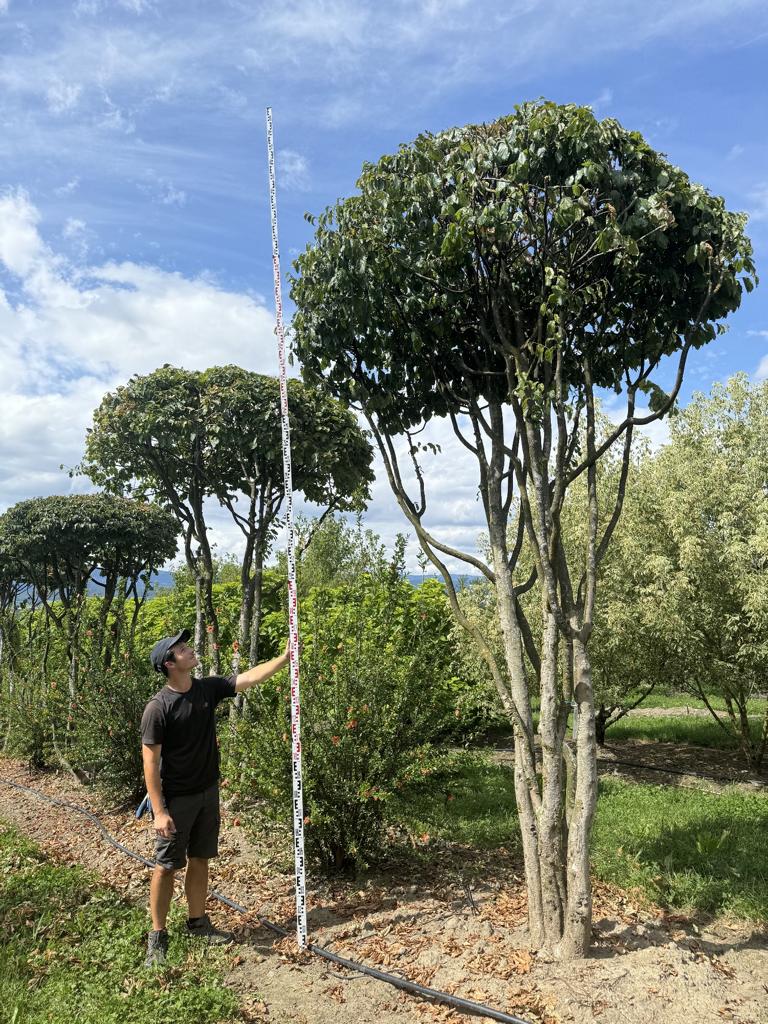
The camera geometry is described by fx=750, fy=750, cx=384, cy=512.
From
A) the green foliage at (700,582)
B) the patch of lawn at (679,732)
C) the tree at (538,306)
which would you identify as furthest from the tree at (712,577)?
the tree at (538,306)

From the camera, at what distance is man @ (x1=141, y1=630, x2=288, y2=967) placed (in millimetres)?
3977

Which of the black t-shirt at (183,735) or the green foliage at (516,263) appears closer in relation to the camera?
the green foliage at (516,263)

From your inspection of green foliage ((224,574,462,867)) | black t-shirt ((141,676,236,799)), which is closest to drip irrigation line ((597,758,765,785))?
green foliage ((224,574,462,867))

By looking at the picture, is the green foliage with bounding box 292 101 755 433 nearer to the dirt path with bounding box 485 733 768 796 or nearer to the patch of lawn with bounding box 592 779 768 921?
the patch of lawn with bounding box 592 779 768 921

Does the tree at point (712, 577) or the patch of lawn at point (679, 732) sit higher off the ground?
the tree at point (712, 577)

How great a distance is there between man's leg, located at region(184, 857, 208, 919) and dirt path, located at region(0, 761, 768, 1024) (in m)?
0.29

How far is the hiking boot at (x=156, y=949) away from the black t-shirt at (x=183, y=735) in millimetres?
682

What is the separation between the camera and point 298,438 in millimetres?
6664

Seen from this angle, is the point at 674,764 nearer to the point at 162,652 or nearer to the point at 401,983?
the point at 401,983

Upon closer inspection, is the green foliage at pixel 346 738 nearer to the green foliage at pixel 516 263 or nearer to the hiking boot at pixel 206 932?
the hiking boot at pixel 206 932

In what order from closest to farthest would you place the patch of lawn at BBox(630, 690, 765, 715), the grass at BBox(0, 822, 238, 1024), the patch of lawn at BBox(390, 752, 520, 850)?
the grass at BBox(0, 822, 238, 1024)
the patch of lawn at BBox(390, 752, 520, 850)
the patch of lawn at BBox(630, 690, 765, 715)

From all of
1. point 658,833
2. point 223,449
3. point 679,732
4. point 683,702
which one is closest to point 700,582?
point 658,833

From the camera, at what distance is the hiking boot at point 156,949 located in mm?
3768

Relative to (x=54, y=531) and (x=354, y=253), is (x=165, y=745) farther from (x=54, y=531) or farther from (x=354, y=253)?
(x=54, y=531)
